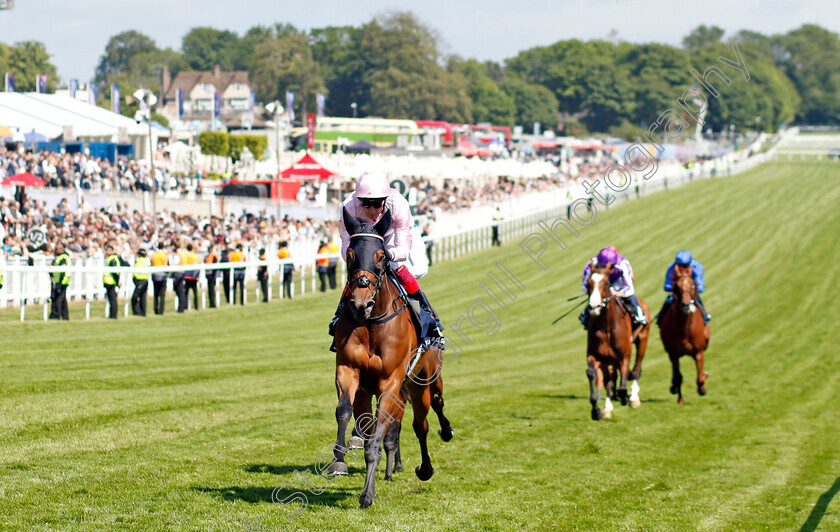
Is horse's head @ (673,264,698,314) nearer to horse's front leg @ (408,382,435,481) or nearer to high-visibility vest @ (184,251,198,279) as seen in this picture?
horse's front leg @ (408,382,435,481)

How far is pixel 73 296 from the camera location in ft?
72.0

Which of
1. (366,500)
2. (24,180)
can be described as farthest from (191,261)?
(366,500)

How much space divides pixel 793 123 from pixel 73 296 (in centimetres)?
17728

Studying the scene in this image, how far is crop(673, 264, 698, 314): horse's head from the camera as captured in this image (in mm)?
14495

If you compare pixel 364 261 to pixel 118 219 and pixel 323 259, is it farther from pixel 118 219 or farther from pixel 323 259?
pixel 118 219

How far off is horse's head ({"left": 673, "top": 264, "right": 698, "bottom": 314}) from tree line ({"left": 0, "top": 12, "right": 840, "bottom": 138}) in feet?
233

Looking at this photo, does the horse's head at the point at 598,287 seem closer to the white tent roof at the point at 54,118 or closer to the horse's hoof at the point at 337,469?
the horse's hoof at the point at 337,469

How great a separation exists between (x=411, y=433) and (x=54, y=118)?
34.4 meters

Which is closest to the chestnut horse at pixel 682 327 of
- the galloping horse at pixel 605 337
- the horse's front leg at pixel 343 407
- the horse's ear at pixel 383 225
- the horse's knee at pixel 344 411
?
the galloping horse at pixel 605 337

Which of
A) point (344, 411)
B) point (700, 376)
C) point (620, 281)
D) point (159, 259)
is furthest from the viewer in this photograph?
point (159, 259)

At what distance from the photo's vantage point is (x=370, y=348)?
7.21 metres

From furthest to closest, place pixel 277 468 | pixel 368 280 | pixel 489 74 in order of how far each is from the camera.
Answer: pixel 489 74 < pixel 277 468 < pixel 368 280

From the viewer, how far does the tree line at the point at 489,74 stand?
102m

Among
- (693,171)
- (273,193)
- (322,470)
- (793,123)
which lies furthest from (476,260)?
(793,123)
